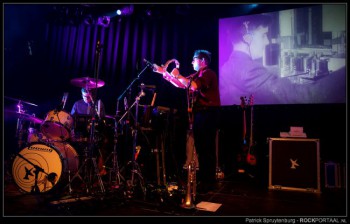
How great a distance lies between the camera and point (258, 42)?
544 cm

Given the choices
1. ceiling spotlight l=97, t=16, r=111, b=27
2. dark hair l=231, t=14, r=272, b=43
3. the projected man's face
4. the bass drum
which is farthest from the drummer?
the projected man's face

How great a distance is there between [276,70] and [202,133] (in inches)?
111

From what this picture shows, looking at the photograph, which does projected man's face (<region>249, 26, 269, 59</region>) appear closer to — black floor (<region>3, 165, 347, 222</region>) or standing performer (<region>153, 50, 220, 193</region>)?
standing performer (<region>153, 50, 220, 193</region>)

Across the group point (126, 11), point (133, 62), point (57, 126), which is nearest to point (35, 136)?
point (57, 126)

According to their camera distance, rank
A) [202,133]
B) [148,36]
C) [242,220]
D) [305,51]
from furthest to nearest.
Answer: [148,36]
[305,51]
[202,133]
[242,220]

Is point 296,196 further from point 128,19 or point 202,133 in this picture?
point 128,19

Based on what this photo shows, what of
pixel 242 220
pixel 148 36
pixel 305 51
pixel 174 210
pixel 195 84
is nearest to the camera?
pixel 242 220

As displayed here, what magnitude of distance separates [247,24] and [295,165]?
334 cm

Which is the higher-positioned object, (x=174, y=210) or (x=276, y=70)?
(x=276, y=70)

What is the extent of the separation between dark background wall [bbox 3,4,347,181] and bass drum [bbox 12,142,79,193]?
2272 millimetres

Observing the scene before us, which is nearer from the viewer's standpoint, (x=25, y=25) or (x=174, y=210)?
(x=174, y=210)

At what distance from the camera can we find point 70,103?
21.3ft

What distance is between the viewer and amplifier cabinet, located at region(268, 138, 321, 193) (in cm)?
422

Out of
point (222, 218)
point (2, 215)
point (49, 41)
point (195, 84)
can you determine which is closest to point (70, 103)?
point (49, 41)
